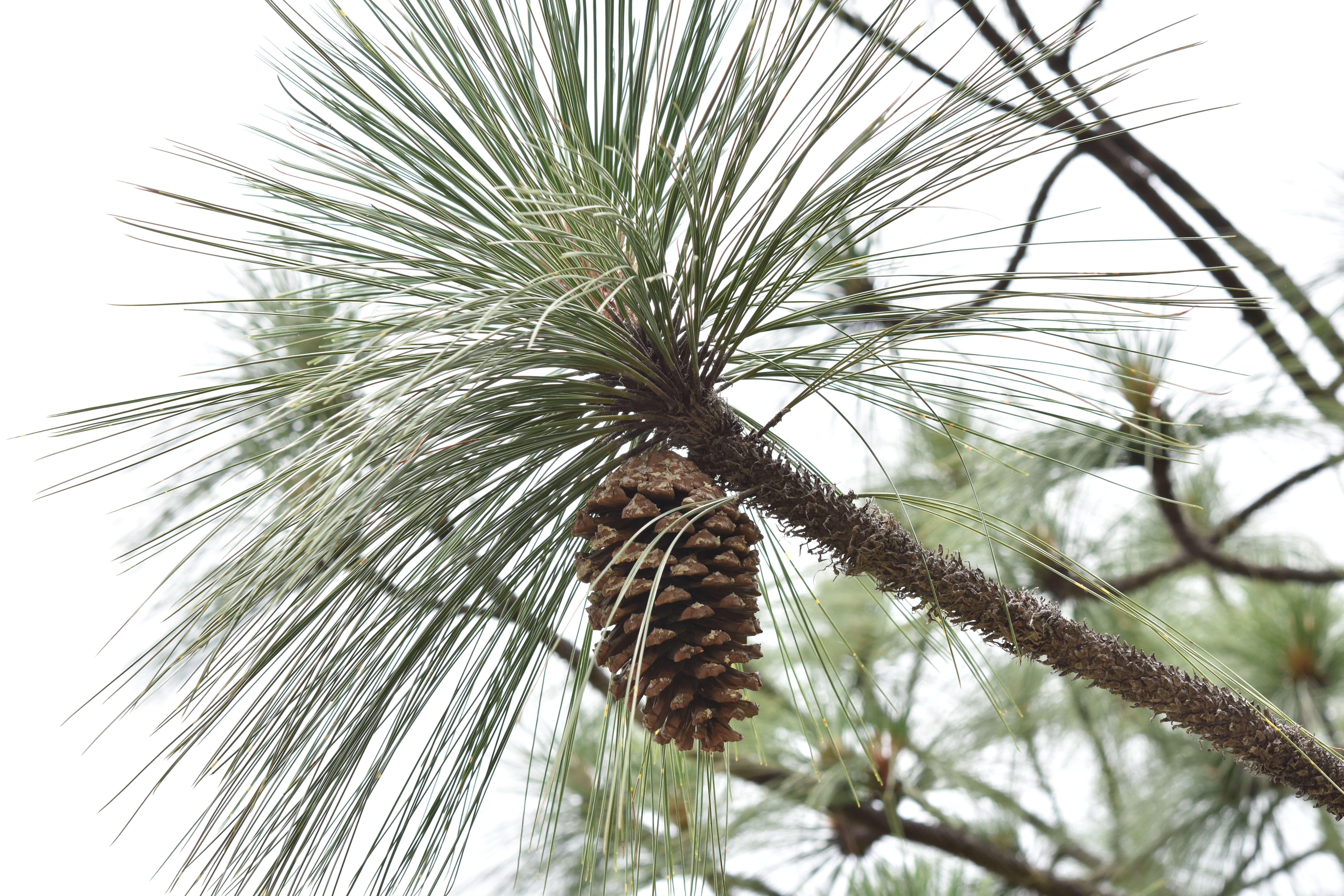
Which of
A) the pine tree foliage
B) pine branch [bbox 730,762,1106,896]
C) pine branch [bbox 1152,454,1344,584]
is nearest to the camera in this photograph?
the pine tree foliage

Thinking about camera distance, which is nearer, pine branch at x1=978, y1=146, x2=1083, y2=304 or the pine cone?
the pine cone

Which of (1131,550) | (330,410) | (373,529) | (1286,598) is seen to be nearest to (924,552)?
(373,529)

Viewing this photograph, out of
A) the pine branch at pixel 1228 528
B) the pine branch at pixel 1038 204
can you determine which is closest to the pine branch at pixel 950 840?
the pine branch at pixel 1228 528

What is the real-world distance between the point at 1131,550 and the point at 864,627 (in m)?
0.53

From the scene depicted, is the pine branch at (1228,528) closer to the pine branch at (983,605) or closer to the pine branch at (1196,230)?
the pine branch at (1196,230)

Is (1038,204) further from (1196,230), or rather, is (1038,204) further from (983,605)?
(983,605)

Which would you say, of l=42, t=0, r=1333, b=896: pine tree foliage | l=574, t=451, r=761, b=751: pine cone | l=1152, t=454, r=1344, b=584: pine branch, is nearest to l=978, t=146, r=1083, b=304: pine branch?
l=1152, t=454, r=1344, b=584: pine branch

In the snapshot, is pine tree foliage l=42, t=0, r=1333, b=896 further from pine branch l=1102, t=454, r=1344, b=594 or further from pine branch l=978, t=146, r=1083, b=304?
pine branch l=1102, t=454, r=1344, b=594

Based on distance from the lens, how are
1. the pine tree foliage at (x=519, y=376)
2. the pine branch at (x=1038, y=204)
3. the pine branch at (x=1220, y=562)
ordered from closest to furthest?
the pine tree foliage at (x=519, y=376)
the pine branch at (x=1038, y=204)
the pine branch at (x=1220, y=562)

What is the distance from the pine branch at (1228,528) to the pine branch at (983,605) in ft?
1.27

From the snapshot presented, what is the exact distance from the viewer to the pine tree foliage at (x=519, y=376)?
0.50 m

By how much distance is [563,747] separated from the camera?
493 mm

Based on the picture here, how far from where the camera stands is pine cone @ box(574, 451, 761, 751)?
521 mm

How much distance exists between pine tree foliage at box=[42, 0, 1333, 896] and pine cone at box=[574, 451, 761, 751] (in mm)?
27
